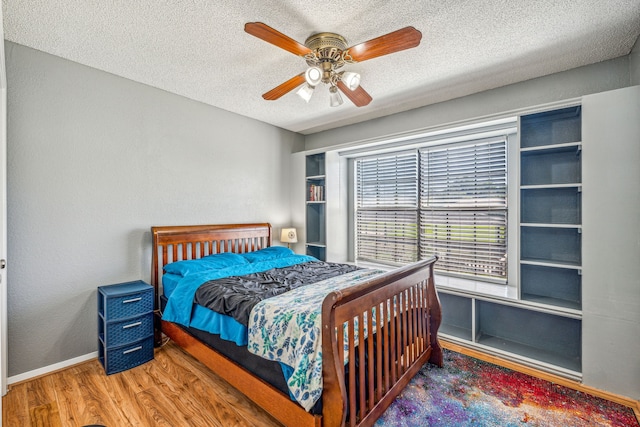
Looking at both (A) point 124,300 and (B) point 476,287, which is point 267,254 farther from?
(B) point 476,287

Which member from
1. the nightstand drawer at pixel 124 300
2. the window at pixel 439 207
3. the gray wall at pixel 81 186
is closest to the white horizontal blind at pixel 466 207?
the window at pixel 439 207

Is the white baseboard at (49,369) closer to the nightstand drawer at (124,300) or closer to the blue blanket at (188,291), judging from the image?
the nightstand drawer at (124,300)

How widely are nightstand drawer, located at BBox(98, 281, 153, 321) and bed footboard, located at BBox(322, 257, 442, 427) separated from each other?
1.93m

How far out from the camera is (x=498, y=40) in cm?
227

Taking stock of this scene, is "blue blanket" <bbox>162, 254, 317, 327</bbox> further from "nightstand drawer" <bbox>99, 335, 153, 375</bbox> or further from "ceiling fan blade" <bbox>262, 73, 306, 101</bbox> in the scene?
"ceiling fan blade" <bbox>262, 73, 306, 101</bbox>

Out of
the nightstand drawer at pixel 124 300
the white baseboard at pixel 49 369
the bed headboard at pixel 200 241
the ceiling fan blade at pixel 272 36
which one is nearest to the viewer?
the ceiling fan blade at pixel 272 36

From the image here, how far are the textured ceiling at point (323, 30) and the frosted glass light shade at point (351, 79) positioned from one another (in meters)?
0.29

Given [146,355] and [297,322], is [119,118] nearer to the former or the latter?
[146,355]

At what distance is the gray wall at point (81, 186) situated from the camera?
7.95 feet

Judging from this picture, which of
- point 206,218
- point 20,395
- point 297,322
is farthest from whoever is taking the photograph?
point 206,218

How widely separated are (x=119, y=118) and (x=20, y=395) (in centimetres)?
238

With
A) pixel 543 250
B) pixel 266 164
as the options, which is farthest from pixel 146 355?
pixel 543 250

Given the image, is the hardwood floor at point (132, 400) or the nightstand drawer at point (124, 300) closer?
the hardwood floor at point (132, 400)

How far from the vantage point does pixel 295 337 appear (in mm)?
1747
